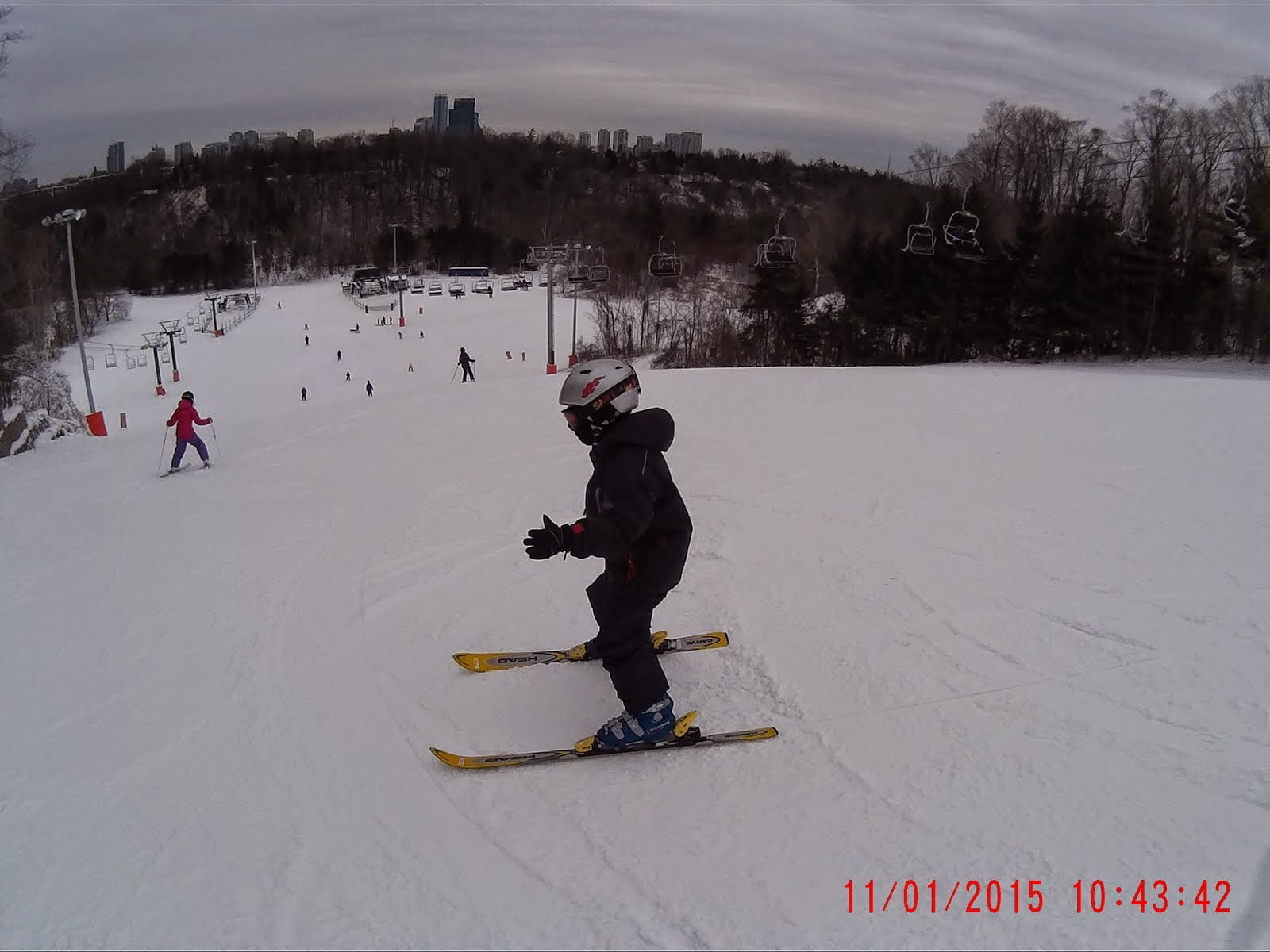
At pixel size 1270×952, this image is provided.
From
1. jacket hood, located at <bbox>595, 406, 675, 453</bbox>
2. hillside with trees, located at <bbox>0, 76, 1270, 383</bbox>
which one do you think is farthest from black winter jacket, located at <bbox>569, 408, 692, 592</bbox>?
hillside with trees, located at <bbox>0, 76, 1270, 383</bbox>

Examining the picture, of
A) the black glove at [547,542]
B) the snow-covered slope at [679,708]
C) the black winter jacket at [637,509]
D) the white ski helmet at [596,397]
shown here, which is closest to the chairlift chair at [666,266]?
the snow-covered slope at [679,708]

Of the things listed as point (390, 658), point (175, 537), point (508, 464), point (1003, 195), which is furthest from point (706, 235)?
point (390, 658)

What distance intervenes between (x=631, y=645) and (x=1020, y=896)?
171cm

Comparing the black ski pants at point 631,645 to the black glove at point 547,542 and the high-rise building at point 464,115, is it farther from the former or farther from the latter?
the high-rise building at point 464,115

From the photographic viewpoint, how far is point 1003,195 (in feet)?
133

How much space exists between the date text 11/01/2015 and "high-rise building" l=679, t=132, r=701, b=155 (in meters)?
144

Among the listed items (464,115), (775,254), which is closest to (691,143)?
(464,115)

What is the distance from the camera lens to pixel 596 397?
3361mm

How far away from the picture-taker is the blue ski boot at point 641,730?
3.54 m

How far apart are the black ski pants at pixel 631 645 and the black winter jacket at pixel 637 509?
0.19 feet

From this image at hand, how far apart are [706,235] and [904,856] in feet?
124

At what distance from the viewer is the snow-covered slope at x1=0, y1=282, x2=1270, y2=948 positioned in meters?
2.72

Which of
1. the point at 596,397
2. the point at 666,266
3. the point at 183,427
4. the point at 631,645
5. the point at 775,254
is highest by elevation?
the point at 775,254
